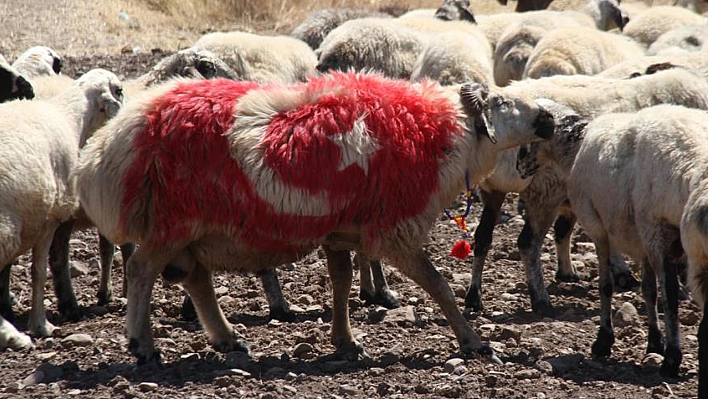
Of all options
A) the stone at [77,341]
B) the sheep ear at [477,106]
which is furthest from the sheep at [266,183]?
the stone at [77,341]

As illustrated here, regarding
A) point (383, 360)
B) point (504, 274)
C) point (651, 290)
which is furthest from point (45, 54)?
point (651, 290)

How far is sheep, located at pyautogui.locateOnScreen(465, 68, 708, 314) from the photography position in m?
9.43

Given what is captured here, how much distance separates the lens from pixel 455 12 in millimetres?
18406

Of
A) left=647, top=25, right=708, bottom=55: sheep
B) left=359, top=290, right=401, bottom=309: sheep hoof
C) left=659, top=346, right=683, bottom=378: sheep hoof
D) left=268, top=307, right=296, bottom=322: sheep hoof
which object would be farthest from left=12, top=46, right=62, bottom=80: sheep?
left=647, top=25, right=708, bottom=55: sheep

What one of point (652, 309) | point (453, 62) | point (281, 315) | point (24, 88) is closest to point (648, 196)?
point (652, 309)

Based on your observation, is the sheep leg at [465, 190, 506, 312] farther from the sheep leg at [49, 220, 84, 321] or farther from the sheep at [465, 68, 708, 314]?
the sheep leg at [49, 220, 84, 321]

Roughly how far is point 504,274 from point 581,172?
231cm

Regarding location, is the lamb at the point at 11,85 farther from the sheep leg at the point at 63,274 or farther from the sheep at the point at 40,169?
the sheep leg at the point at 63,274

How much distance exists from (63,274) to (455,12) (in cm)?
1057

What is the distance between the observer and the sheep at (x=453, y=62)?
1163 cm

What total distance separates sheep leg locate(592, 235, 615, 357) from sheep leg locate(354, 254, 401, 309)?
1.79 m

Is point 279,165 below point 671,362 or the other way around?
the other way around

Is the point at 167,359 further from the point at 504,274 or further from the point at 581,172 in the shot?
the point at 504,274

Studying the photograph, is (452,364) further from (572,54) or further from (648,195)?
(572,54)
